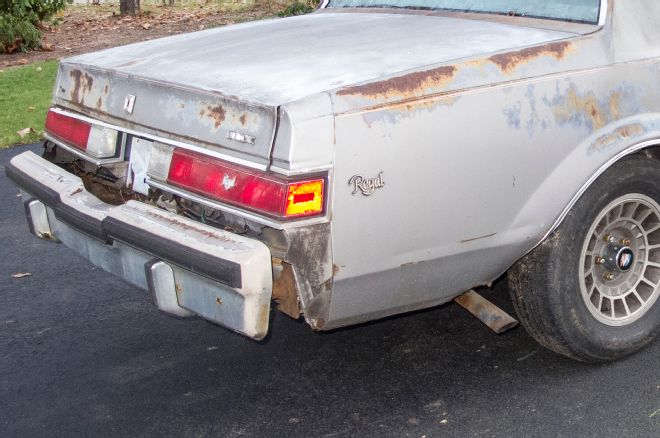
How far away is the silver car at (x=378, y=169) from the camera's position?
3023 millimetres

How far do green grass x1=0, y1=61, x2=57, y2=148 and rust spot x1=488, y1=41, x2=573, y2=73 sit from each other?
5265 millimetres

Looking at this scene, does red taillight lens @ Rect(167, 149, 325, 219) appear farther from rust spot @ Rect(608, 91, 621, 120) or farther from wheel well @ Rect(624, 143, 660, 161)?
wheel well @ Rect(624, 143, 660, 161)

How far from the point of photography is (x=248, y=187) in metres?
3.04

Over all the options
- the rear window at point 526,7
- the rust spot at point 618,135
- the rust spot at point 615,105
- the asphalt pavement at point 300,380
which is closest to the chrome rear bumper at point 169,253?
the asphalt pavement at point 300,380

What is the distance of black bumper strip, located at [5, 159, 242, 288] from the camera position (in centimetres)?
298

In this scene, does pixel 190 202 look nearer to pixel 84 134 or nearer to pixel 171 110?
pixel 171 110

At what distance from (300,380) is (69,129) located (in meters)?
1.36

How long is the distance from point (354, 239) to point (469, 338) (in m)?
1.28

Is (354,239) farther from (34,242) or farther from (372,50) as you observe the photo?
(34,242)

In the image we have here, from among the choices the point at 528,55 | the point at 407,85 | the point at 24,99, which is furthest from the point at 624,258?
the point at 24,99

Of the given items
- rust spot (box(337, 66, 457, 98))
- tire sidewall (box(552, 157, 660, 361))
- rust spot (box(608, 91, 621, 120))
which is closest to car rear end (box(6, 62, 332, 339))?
rust spot (box(337, 66, 457, 98))

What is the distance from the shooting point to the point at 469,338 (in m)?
4.14

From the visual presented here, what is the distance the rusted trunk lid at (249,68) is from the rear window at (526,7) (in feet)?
0.47

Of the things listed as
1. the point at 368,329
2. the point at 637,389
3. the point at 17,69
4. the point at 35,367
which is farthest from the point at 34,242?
the point at 17,69
